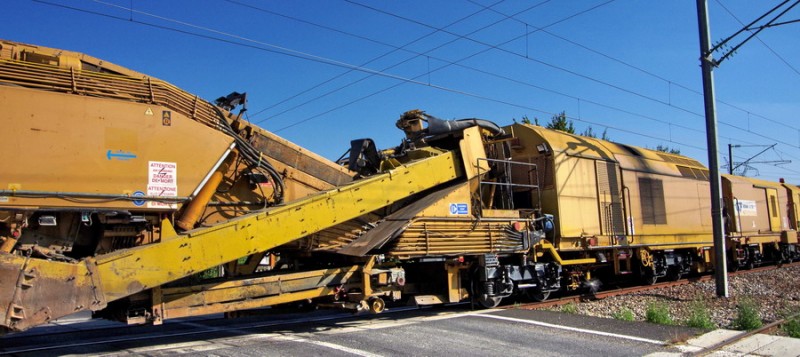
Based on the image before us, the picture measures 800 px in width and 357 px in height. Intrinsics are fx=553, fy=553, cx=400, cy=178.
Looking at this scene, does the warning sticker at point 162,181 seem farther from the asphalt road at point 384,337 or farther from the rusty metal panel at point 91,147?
the asphalt road at point 384,337

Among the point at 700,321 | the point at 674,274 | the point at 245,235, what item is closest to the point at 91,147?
the point at 245,235

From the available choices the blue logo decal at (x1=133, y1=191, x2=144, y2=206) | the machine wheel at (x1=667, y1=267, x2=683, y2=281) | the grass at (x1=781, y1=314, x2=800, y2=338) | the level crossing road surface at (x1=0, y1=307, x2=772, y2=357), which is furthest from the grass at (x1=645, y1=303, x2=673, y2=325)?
the blue logo decal at (x1=133, y1=191, x2=144, y2=206)

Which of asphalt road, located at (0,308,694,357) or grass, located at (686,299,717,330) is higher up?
asphalt road, located at (0,308,694,357)

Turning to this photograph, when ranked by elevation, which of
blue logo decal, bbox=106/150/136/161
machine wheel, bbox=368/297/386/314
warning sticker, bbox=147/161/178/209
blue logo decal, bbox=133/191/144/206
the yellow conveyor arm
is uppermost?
blue logo decal, bbox=106/150/136/161

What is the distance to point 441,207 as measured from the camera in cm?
939

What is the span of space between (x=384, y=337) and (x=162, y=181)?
147 inches

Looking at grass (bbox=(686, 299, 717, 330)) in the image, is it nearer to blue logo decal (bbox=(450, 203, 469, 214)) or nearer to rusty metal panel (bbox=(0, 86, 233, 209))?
blue logo decal (bbox=(450, 203, 469, 214))

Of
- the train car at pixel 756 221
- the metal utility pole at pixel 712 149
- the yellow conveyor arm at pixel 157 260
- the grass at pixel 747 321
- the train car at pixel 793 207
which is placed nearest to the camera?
the yellow conveyor arm at pixel 157 260

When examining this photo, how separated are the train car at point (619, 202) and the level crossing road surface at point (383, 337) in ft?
8.78

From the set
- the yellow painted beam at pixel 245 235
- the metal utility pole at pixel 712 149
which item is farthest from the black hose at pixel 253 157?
the metal utility pole at pixel 712 149

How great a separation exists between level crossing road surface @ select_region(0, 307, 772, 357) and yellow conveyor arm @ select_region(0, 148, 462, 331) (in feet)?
4.36

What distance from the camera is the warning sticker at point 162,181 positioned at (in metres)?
6.66

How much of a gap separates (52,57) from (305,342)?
4778 millimetres

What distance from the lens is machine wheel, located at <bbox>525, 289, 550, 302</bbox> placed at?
11438mm
